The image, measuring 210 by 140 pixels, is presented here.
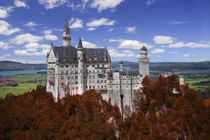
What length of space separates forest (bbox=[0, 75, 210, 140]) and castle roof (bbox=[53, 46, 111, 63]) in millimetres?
10374

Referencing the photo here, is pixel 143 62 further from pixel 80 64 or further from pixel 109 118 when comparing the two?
pixel 109 118

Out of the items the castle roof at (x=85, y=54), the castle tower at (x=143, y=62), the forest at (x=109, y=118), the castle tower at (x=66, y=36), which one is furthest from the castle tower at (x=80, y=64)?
the castle tower at (x=143, y=62)

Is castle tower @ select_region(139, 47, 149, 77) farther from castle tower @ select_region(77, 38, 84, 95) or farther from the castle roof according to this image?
castle tower @ select_region(77, 38, 84, 95)

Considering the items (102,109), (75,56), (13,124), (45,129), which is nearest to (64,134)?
(45,129)

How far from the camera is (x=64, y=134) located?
114 ft

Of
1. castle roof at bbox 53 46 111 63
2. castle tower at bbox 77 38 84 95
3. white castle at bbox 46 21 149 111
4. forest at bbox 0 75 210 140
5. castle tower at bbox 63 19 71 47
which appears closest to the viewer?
forest at bbox 0 75 210 140

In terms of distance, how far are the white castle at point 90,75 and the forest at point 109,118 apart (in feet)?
7.26

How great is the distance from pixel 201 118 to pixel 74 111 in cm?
3162

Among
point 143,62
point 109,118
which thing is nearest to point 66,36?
point 143,62

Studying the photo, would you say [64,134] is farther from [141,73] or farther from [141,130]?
[141,73]

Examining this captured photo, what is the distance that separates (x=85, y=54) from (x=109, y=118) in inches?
812

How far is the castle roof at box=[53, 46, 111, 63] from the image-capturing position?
165 ft

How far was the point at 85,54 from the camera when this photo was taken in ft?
177

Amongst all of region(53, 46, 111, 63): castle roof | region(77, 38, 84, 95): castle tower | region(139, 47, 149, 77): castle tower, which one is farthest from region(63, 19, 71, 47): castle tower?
region(139, 47, 149, 77): castle tower
